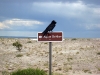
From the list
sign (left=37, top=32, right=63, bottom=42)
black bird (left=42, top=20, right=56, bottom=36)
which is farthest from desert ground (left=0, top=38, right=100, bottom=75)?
black bird (left=42, top=20, right=56, bottom=36)

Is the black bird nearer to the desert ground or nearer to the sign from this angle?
the sign

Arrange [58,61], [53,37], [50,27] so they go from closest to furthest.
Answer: [50,27], [53,37], [58,61]

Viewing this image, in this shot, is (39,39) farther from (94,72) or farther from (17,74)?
(94,72)

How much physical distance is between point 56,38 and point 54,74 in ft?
14.9

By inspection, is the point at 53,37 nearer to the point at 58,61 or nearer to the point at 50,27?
the point at 50,27

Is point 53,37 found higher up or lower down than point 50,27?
lower down

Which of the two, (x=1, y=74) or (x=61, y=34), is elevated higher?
(x=61, y=34)

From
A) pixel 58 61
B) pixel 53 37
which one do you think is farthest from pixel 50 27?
pixel 58 61

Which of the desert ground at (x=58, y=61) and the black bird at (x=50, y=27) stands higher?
the black bird at (x=50, y=27)

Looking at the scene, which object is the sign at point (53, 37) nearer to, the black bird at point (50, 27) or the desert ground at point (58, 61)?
the black bird at point (50, 27)

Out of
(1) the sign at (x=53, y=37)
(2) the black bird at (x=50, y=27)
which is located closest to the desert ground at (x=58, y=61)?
(1) the sign at (x=53, y=37)

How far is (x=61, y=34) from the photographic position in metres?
10.1

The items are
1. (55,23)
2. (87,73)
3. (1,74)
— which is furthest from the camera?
(87,73)

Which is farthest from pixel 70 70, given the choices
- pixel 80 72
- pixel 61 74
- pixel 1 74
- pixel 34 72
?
pixel 34 72
